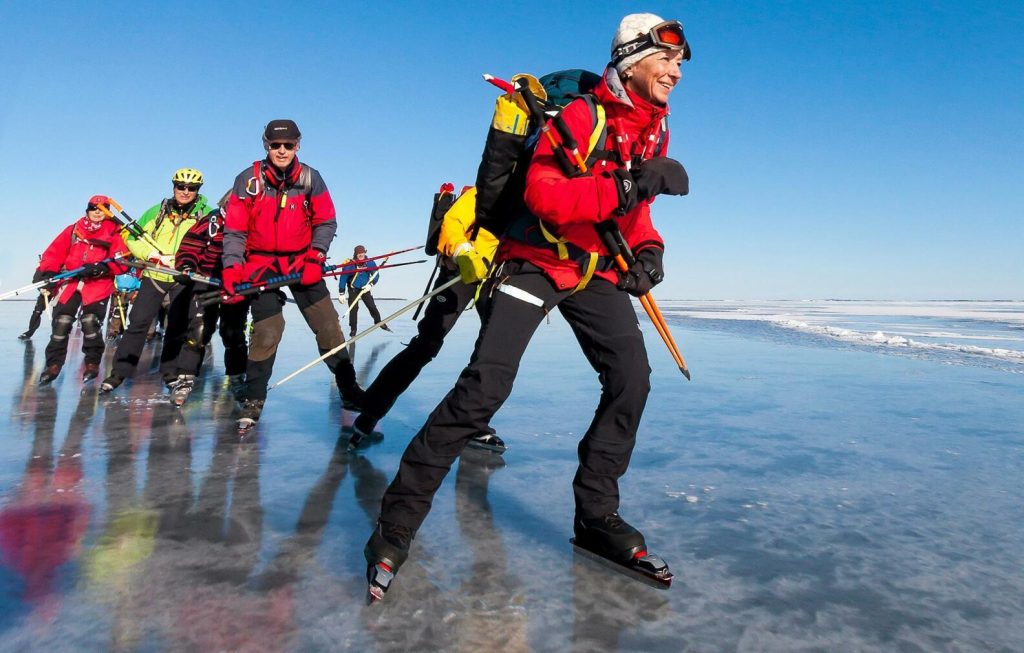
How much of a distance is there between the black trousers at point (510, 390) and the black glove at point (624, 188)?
1.49 ft

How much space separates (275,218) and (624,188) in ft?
11.5

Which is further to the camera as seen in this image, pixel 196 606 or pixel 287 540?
pixel 287 540

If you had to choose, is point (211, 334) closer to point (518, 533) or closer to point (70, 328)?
point (70, 328)

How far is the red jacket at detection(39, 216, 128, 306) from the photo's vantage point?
786 cm

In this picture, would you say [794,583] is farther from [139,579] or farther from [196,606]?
[139,579]

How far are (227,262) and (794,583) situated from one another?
433 centimetres

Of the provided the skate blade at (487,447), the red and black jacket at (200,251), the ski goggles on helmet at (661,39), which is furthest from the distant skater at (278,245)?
the ski goggles on helmet at (661,39)

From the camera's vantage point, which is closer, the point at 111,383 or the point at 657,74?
the point at 657,74

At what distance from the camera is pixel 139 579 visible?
241 centimetres

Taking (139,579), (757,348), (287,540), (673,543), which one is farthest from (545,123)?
(757,348)

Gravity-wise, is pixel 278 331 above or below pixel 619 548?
above

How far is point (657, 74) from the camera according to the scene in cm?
272

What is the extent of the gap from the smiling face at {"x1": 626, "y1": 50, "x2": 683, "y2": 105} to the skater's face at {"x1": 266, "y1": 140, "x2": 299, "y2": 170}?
10.1 ft

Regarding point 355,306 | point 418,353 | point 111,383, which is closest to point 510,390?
point 418,353
